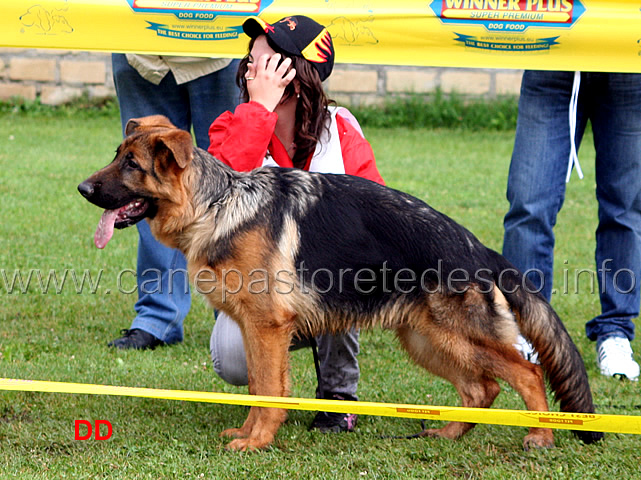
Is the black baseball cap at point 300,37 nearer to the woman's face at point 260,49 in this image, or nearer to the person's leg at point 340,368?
the woman's face at point 260,49

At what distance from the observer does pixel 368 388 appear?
4.28 m

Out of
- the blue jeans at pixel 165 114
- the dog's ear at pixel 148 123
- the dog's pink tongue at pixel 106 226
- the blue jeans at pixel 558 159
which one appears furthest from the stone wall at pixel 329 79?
the dog's pink tongue at pixel 106 226

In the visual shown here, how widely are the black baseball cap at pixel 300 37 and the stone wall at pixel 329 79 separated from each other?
9.05 metres

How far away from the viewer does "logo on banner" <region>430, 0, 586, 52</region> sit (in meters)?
4.65

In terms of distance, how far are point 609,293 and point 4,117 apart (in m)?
10.2

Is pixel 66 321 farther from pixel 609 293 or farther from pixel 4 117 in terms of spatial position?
pixel 4 117

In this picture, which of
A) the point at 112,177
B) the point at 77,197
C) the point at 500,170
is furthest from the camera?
the point at 500,170

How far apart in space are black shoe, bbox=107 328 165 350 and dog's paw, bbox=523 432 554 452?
2434 millimetres

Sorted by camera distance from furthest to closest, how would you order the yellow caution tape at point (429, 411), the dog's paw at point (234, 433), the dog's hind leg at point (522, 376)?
the dog's paw at point (234, 433)
the dog's hind leg at point (522, 376)
the yellow caution tape at point (429, 411)

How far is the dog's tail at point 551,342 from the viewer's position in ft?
11.3

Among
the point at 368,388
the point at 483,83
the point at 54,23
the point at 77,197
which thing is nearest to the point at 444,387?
the point at 368,388

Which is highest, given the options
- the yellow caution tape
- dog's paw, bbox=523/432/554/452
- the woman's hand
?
the woman's hand

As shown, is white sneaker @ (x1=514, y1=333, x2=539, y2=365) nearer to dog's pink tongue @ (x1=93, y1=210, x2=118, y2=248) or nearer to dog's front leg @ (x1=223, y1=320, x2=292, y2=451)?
dog's front leg @ (x1=223, y1=320, x2=292, y2=451)

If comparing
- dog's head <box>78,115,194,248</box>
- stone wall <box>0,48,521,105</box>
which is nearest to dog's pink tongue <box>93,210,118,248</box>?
dog's head <box>78,115,194,248</box>
